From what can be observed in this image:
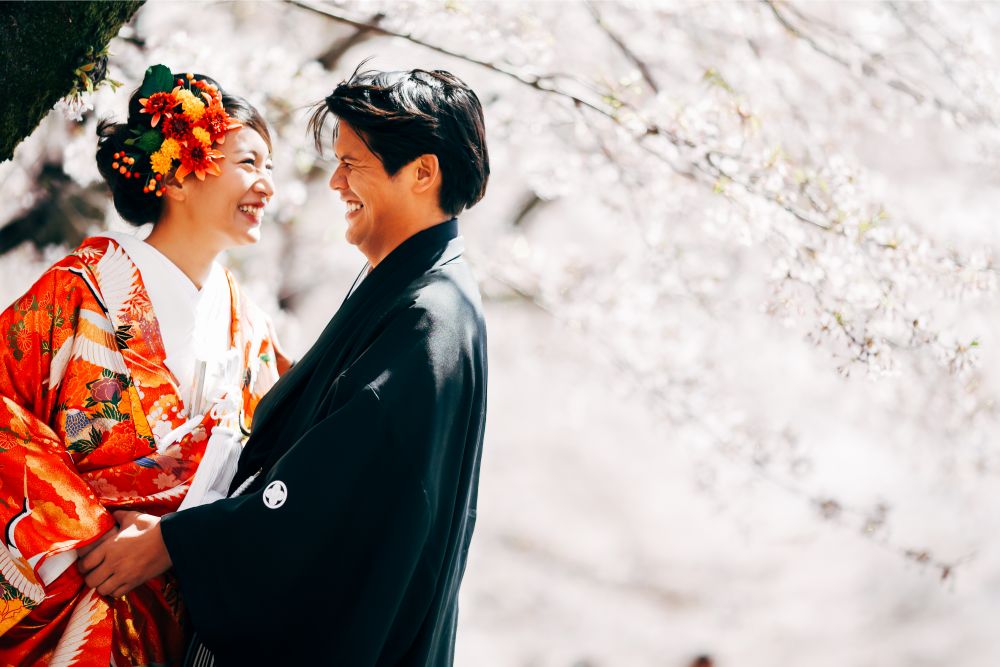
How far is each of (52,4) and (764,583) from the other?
20.8ft

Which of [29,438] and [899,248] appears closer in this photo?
[29,438]

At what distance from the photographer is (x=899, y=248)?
3.70m

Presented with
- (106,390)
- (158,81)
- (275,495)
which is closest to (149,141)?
(158,81)

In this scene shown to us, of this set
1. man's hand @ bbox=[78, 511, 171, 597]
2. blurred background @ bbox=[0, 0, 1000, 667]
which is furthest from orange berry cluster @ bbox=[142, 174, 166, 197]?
blurred background @ bbox=[0, 0, 1000, 667]

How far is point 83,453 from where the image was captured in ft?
6.36

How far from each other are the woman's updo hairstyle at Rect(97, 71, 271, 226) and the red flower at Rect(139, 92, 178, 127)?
2 cm

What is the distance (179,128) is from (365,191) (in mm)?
512

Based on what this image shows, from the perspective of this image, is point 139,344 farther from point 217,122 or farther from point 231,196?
point 217,122

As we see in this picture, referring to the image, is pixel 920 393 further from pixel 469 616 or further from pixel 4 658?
pixel 4 658

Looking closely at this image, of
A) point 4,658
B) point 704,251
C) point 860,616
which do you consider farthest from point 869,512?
point 4,658

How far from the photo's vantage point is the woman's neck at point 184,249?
7.25 ft

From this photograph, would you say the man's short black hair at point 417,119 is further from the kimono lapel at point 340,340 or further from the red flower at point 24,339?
the red flower at point 24,339

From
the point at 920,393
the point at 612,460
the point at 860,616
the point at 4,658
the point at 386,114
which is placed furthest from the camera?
the point at 612,460

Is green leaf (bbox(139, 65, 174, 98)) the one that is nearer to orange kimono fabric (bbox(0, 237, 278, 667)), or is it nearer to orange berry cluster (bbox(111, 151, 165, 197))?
orange berry cluster (bbox(111, 151, 165, 197))
